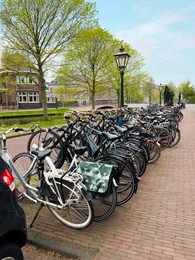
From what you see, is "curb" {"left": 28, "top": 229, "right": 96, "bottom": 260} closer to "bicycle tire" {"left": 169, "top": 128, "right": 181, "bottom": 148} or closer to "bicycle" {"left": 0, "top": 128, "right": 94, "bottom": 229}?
"bicycle" {"left": 0, "top": 128, "right": 94, "bottom": 229}

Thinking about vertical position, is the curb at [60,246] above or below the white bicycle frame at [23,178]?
below

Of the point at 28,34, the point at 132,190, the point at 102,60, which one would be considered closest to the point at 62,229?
the point at 132,190

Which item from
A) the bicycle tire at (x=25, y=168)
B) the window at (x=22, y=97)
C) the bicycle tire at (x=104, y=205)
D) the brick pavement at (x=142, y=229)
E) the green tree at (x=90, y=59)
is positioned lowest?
the brick pavement at (x=142, y=229)

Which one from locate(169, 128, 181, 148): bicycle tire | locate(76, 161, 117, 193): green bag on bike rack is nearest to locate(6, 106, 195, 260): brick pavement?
locate(76, 161, 117, 193): green bag on bike rack

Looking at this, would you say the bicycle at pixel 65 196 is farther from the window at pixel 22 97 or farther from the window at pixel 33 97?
the window at pixel 33 97

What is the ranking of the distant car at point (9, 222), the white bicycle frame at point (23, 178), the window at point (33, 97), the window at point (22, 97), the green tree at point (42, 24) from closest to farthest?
the distant car at point (9, 222), the white bicycle frame at point (23, 178), the green tree at point (42, 24), the window at point (22, 97), the window at point (33, 97)

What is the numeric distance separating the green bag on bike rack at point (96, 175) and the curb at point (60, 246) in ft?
2.12

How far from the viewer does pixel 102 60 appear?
18.0m

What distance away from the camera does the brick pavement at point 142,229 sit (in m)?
2.30

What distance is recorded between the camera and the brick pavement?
230cm

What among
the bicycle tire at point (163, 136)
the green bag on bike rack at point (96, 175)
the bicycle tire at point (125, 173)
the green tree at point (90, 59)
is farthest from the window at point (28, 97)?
the green bag on bike rack at point (96, 175)

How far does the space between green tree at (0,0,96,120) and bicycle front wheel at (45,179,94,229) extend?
12303mm

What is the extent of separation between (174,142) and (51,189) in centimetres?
555

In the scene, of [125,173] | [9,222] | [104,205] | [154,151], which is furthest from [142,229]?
[154,151]
